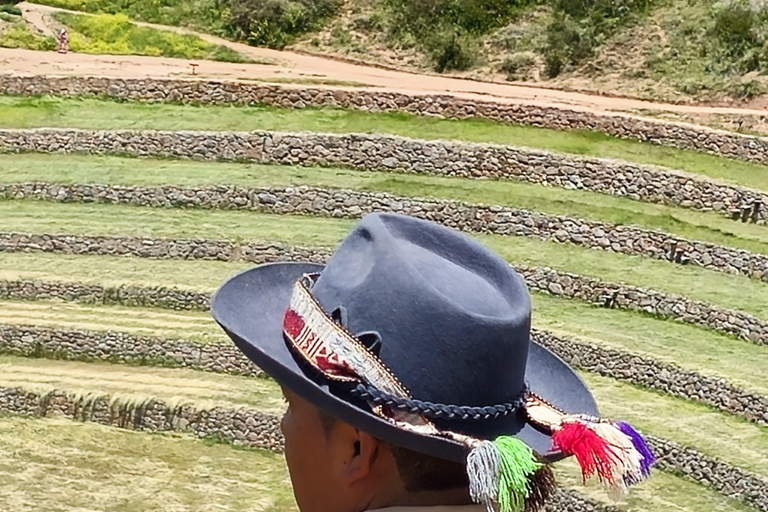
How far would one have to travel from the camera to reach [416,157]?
59.0 feet

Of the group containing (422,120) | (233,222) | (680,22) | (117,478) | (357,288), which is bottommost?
(117,478)

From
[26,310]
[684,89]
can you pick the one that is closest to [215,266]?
[26,310]

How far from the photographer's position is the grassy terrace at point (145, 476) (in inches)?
441

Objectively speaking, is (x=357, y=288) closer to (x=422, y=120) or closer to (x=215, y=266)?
(x=215, y=266)

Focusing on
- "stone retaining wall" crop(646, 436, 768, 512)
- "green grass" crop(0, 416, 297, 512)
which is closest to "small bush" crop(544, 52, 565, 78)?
"stone retaining wall" crop(646, 436, 768, 512)

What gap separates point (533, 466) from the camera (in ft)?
7.61

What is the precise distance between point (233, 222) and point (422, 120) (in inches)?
167

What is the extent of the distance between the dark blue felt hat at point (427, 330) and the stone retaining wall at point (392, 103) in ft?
53.7

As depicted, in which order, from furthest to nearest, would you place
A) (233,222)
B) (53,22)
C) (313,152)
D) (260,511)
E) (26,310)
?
(53,22) → (313,152) → (233,222) → (26,310) → (260,511)

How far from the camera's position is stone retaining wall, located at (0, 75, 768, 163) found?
18016 mm

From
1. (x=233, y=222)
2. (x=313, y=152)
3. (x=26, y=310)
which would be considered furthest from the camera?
(x=313, y=152)

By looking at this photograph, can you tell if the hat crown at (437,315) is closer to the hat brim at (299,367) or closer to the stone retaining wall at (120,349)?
the hat brim at (299,367)

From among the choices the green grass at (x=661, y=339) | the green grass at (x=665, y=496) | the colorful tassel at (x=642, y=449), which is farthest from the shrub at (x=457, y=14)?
the colorful tassel at (x=642, y=449)

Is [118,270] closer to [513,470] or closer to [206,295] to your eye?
[206,295]
